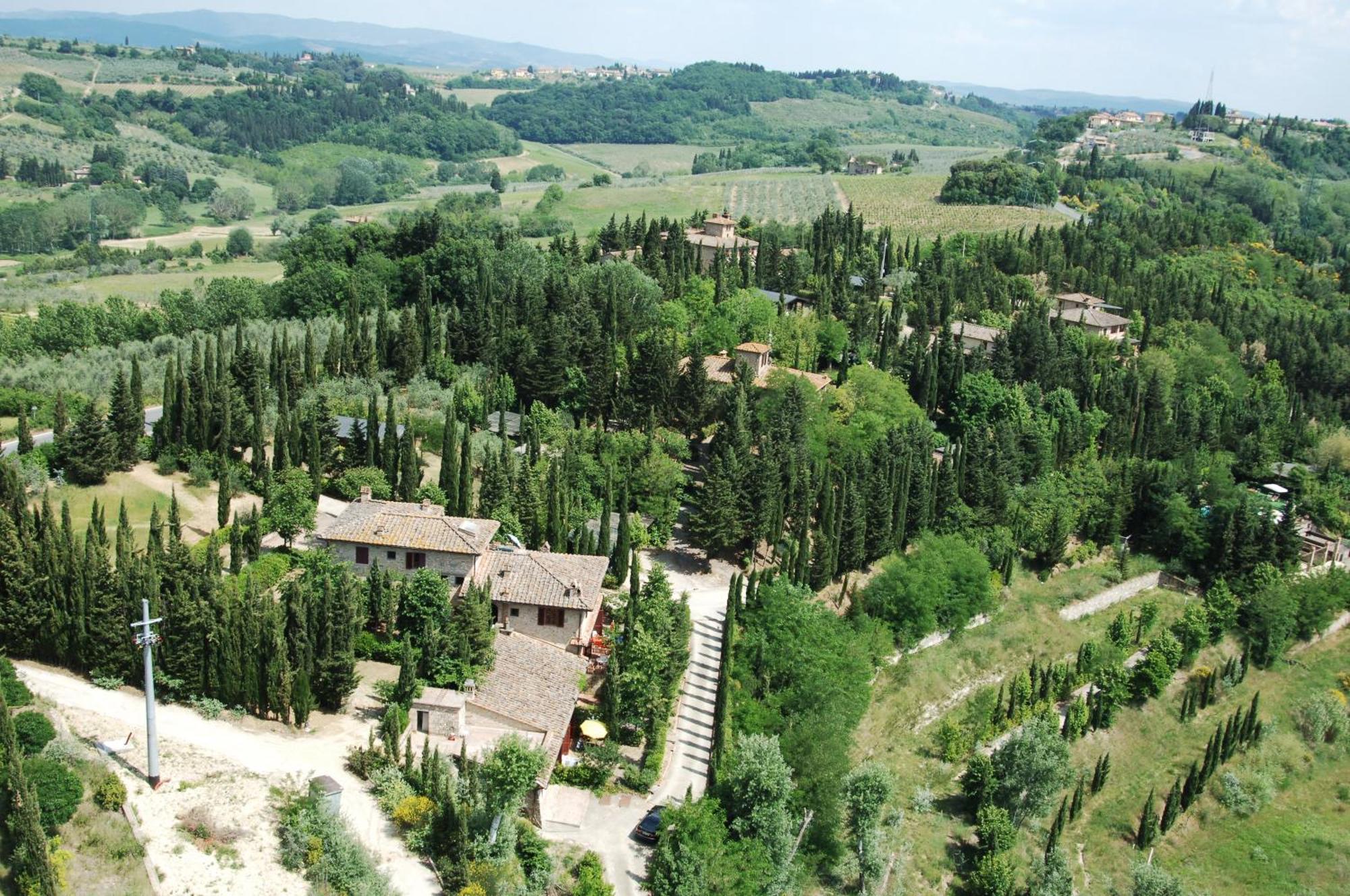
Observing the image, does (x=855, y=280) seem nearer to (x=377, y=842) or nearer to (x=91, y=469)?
(x=91, y=469)

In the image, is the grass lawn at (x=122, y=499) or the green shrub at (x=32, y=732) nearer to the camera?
the green shrub at (x=32, y=732)

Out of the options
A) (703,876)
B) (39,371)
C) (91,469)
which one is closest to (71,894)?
(703,876)

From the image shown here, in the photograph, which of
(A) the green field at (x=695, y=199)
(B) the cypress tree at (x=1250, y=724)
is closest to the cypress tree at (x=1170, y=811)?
(B) the cypress tree at (x=1250, y=724)

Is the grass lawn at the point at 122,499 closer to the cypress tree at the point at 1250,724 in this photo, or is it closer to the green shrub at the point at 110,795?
the green shrub at the point at 110,795

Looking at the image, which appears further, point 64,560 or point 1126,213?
point 1126,213

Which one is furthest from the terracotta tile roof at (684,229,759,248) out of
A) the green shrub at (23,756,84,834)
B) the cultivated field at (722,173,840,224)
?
the green shrub at (23,756,84,834)

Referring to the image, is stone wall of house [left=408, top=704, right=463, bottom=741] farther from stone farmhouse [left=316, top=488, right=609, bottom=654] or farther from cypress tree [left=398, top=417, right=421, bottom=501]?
cypress tree [left=398, top=417, right=421, bottom=501]
